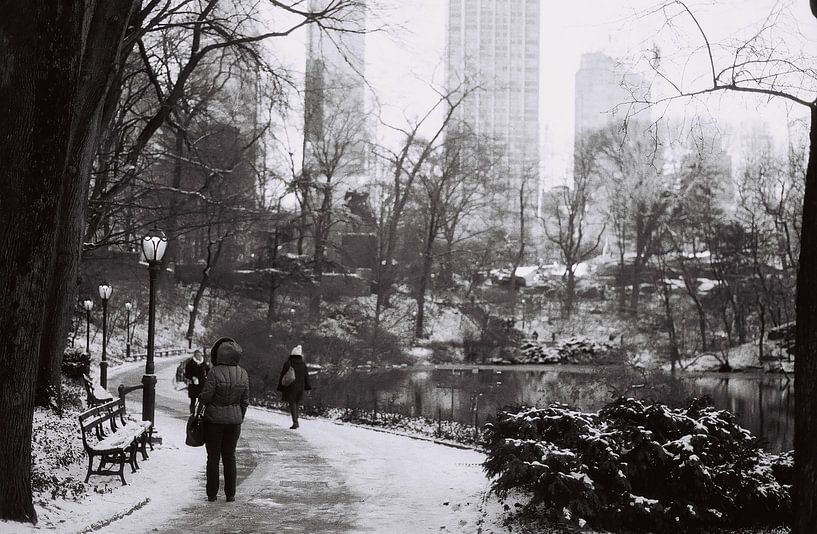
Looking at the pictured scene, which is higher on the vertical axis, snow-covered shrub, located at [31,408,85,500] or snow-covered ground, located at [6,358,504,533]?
snow-covered shrub, located at [31,408,85,500]

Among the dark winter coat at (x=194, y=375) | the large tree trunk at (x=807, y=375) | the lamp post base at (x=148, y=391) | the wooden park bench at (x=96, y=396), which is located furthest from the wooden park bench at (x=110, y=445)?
the large tree trunk at (x=807, y=375)

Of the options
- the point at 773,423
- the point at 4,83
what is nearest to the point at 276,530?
the point at 4,83

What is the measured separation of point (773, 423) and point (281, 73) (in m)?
14.6

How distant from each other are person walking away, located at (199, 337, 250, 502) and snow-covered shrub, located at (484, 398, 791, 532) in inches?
103

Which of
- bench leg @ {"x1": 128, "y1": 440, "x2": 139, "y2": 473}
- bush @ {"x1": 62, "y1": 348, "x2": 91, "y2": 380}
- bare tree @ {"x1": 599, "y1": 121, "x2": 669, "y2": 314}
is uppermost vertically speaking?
bare tree @ {"x1": 599, "y1": 121, "x2": 669, "y2": 314}

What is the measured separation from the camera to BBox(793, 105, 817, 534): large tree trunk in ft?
15.8

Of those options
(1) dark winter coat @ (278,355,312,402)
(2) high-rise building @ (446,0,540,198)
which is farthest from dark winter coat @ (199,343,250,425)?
(2) high-rise building @ (446,0,540,198)

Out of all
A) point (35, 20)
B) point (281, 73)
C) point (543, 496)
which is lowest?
point (543, 496)

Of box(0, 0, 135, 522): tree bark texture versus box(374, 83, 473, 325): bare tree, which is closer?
box(0, 0, 135, 522): tree bark texture

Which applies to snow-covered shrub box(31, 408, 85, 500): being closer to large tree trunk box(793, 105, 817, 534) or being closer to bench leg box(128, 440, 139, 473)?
bench leg box(128, 440, 139, 473)

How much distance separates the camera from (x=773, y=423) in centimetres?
1922

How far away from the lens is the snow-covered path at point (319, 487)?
7.17 meters

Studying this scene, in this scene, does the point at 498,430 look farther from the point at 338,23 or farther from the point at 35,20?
the point at 338,23

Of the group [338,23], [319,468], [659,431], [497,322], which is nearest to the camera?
[659,431]
